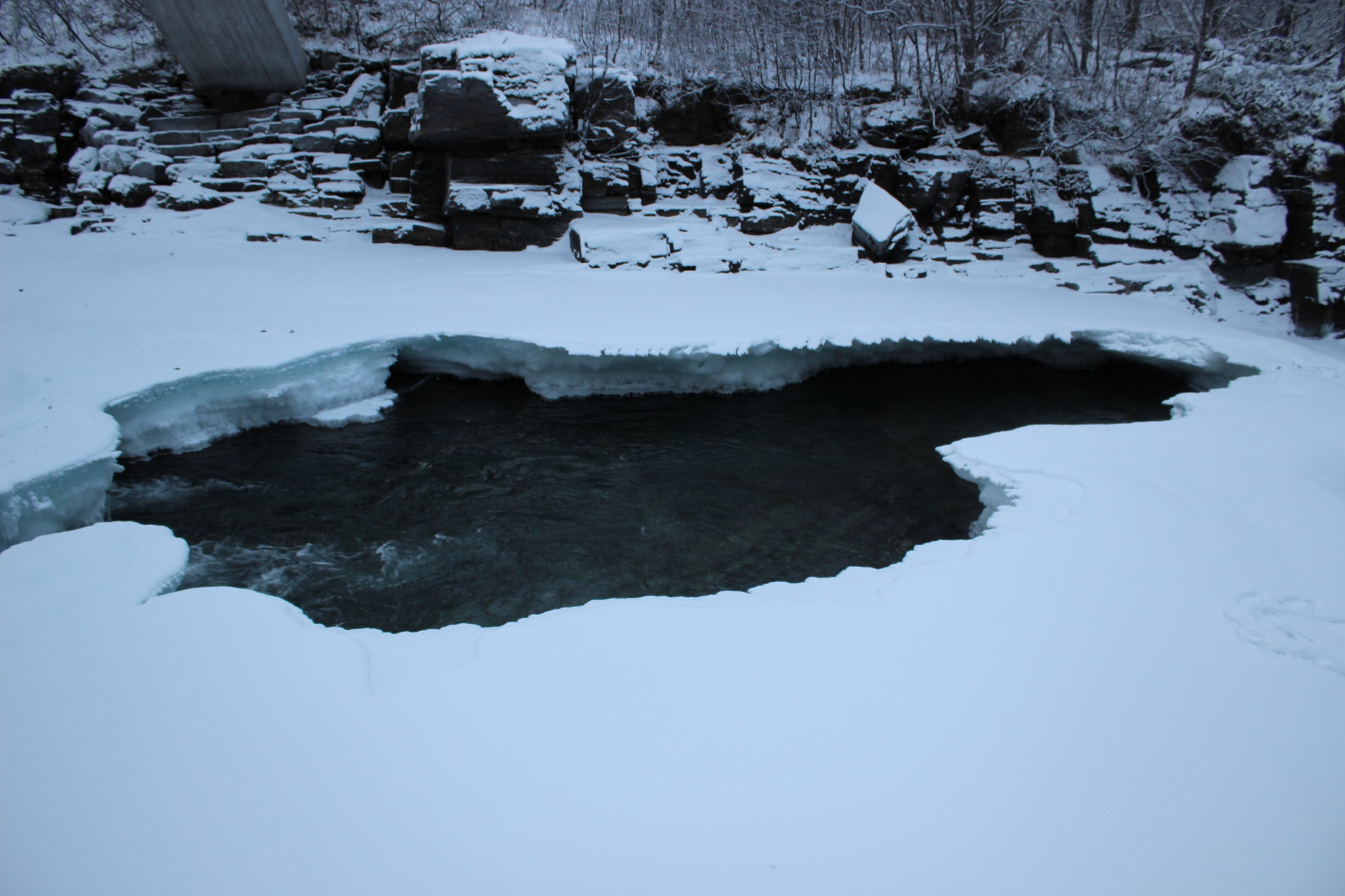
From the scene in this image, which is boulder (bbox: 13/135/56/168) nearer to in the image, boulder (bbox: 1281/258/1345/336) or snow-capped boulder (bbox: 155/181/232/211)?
snow-capped boulder (bbox: 155/181/232/211)

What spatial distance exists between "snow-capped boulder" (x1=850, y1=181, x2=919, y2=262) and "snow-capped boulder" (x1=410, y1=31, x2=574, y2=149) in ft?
16.4

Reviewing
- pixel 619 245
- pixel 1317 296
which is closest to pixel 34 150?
pixel 619 245

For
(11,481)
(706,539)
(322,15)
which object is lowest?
(706,539)

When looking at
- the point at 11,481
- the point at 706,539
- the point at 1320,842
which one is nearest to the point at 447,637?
the point at 706,539

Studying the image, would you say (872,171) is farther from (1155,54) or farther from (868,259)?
(1155,54)

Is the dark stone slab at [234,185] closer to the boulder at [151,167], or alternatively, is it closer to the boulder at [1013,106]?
the boulder at [151,167]

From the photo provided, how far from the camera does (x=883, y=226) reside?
10609 millimetres

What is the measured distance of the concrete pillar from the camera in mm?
10211

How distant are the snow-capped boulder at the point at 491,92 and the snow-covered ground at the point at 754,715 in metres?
7.03

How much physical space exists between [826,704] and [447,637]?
1.63 metres

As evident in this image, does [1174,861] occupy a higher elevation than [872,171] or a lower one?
lower

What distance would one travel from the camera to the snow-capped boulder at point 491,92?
996cm

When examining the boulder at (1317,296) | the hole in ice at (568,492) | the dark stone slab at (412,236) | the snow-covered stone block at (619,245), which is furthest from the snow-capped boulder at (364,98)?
the boulder at (1317,296)

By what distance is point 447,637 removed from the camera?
116 inches
